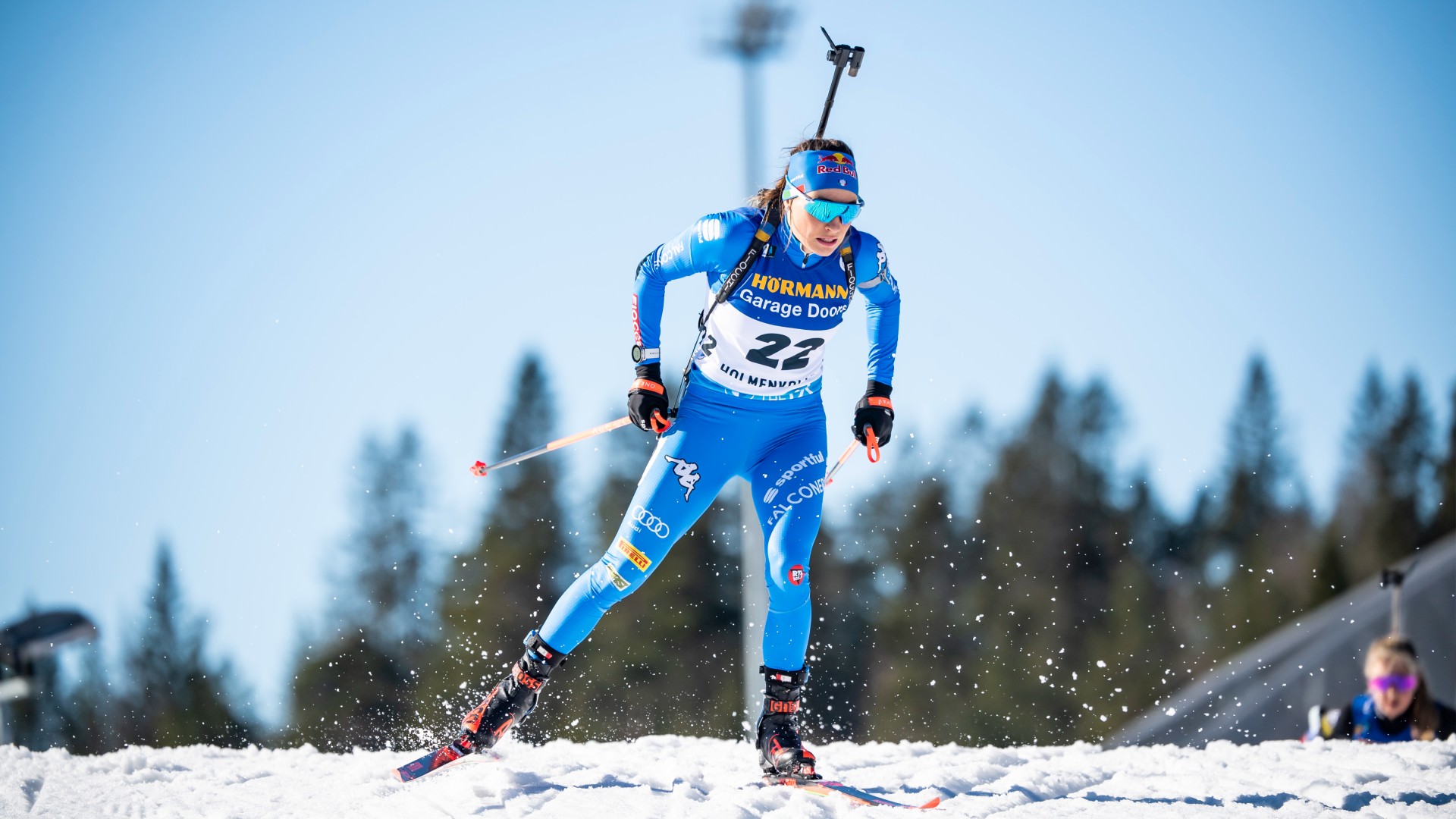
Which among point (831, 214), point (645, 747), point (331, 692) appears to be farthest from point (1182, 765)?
point (331, 692)

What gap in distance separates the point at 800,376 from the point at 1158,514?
3508 cm

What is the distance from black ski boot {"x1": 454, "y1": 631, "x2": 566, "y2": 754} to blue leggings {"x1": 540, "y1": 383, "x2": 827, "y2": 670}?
68mm

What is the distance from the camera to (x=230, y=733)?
30.4 metres

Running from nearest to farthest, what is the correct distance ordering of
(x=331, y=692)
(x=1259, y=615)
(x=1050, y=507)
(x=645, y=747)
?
(x=645, y=747) → (x=331, y=692) → (x=1259, y=615) → (x=1050, y=507)

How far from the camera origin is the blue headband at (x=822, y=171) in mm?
5152

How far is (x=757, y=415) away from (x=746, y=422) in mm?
63

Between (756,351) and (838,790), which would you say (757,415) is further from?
(838,790)

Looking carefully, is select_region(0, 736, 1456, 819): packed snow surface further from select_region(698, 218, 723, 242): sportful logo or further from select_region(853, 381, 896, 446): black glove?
select_region(698, 218, 723, 242): sportful logo

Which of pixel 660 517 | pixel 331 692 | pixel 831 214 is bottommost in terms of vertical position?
pixel 331 692

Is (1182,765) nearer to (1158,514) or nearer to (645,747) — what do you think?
(645,747)

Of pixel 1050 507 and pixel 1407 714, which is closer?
pixel 1407 714

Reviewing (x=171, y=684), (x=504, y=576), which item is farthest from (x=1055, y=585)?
(x=171, y=684)

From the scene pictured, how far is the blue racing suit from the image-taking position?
206 inches

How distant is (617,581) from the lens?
524 centimetres
